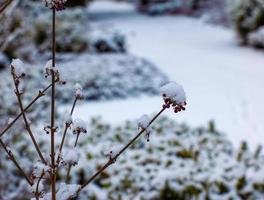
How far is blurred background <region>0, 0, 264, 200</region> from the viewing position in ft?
12.8

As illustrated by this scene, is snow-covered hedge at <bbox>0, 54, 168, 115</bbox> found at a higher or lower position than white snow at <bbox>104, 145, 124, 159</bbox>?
higher

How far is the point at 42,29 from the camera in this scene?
9680mm

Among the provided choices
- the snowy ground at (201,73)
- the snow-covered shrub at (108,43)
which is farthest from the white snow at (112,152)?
the snow-covered shrub at (108,43)

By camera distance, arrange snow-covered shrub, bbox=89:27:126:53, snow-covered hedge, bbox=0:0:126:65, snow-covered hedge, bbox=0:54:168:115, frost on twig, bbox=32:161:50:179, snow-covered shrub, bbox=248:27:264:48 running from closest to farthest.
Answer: frost on twig, bbox=32:161:50:179 < snow-covered hedge, bbox=0:54:168:115 < snow-covered hedge, bbox=0:0:126:65 < snow-covered shrub, bbox=89:27:126:53 < snow-covered shrub, bbox=248:27:264:48

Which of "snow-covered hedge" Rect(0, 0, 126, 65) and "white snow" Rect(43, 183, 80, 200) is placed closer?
"white snow" Rect(43, 183, 80, 200)

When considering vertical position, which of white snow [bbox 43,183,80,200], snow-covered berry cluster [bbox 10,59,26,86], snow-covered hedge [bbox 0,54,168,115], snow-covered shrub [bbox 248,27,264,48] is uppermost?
snow-covered shrub [bbox 248,27,264,48]

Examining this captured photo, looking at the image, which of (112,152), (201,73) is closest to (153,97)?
(201,73)

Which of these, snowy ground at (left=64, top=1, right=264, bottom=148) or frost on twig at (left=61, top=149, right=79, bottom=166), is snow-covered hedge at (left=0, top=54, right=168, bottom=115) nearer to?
snowy ground at (left=64, top=1, right=264, bottom=148)

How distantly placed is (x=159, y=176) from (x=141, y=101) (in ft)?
10.8

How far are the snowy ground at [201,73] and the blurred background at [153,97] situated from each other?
0.6 inches

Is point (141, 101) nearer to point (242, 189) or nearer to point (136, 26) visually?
point (242, 189)

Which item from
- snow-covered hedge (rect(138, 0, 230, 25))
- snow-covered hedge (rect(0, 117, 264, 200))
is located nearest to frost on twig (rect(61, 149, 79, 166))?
snow-covered hedge (rect(0, 117, 264, 200))

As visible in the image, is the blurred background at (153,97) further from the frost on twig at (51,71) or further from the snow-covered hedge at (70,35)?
the frost on twig at (51,71)

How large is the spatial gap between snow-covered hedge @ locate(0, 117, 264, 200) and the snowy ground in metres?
1.09
